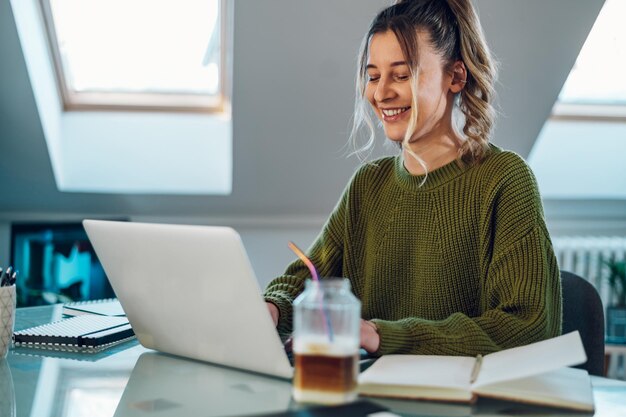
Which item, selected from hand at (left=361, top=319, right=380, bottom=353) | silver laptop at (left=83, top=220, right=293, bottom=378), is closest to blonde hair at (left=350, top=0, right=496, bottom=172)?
hand at (left=361, top=319, right=380, bottom=353)

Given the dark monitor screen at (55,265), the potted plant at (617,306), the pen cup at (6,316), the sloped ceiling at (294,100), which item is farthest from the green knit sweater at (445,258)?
the potted plant at (617,306)

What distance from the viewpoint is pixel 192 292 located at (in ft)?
3.97

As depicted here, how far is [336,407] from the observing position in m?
0.94

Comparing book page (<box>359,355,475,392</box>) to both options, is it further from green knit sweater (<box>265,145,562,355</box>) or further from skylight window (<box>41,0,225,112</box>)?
skylight window (<box>41,0,225,112</box>)

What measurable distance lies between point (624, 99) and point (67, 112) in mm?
2539

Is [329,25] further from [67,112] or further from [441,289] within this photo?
[441,289]

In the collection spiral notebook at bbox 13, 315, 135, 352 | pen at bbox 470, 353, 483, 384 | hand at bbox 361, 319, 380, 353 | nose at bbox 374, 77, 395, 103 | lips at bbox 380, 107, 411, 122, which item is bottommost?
spiral notebook at bbox 13, 315, 135, 352

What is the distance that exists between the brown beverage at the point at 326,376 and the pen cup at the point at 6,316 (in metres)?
0.56

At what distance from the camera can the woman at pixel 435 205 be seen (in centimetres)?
146

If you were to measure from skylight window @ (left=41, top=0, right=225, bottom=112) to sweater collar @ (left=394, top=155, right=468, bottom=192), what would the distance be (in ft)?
5.91

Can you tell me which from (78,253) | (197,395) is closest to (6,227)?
(78,253)

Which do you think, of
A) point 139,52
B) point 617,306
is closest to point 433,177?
point 139,52

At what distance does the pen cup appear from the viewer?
51.6 inches

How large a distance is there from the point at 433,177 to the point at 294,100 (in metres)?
1.78
